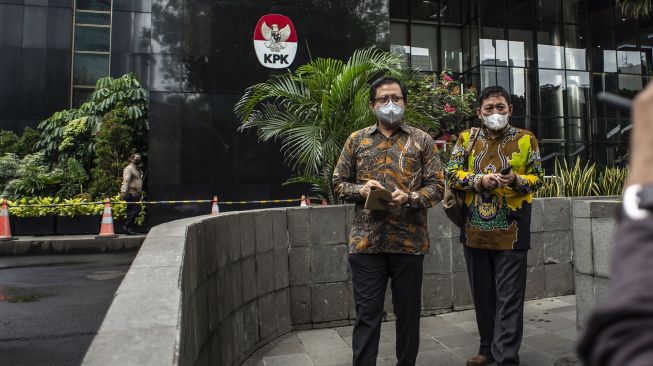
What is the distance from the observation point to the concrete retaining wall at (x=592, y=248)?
329 cm

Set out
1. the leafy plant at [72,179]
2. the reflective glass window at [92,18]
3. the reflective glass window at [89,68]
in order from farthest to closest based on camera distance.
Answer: the reflective glass window at [92,18] → the reflective glass window at [89,68] → the leafy plant at [72,179]

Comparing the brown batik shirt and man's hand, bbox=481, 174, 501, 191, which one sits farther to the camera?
man's hand, bbox=481, 174, 501, 191

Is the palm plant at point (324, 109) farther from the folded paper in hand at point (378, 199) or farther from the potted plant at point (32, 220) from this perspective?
the potted plant at point (32, 220)

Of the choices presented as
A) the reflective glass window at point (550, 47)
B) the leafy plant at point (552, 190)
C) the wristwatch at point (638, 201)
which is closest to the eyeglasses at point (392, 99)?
the wristwatch at point (638, 201)

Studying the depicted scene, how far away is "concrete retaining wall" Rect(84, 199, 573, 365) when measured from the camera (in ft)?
5.76

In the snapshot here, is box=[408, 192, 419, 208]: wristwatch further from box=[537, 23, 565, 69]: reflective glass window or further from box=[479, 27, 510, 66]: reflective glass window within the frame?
box=[537, 23, 565, 69]: reflective glass window

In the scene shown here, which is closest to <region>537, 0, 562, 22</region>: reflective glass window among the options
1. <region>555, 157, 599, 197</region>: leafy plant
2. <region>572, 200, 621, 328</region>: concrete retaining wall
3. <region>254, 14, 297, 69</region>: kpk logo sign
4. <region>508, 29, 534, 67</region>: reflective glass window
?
<region>508, 29, 534, 67</region>: reflective glass window

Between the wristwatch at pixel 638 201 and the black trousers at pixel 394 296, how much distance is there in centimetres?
242

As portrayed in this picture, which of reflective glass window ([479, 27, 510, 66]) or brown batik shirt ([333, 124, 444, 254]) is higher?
reflective glass window ([479, 27, 510, 66])

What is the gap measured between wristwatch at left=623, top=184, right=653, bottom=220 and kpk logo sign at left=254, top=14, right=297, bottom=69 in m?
13.7

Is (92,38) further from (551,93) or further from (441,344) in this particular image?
(441,344)

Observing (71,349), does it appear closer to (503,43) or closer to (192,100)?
(192,100)

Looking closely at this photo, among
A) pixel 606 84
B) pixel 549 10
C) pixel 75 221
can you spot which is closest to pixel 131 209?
pixel 75 221

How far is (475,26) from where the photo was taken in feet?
66.8
